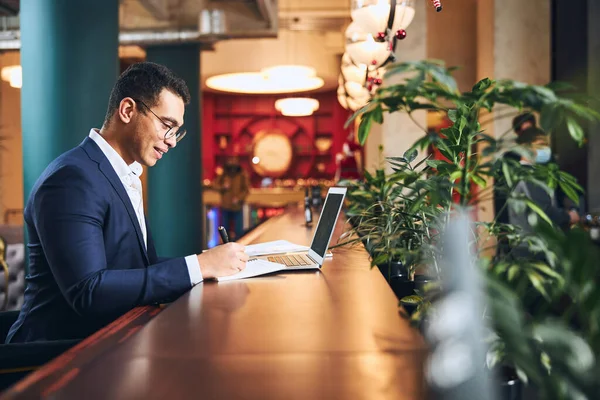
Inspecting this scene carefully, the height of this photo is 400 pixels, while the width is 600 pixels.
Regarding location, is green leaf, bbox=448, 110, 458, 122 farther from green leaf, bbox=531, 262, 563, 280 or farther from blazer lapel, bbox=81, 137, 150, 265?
blazer lapel, bbox=81, 137, 150, 265

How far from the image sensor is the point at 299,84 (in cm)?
1165

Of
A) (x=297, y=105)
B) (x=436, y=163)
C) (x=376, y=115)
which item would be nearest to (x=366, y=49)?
(x=436, y=163)

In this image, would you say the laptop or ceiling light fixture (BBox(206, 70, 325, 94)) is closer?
the laptop

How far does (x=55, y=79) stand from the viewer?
3.31 metres

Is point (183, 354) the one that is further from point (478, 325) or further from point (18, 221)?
point (18, 221)

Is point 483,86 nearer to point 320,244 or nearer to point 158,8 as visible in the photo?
point 320,244

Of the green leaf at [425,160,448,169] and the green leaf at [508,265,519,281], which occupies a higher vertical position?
the green leaf at [425,160,448,169]

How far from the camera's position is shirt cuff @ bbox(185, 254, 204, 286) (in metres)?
1.76

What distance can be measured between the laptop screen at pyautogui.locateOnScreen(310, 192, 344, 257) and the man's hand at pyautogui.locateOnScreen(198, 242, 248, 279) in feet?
1.18

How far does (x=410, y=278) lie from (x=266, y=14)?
6.56 m

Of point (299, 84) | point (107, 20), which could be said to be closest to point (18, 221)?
point (299, 84)

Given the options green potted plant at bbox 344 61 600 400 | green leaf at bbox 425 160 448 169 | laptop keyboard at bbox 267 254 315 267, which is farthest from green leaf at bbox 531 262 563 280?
laptop keyboard at bbox 267 254 315 267

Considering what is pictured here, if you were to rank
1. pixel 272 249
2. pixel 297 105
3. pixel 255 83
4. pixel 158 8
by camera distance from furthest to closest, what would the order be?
pixel 255 83 → pixel 297 105 → pixel 158 8 → pixel 272 249

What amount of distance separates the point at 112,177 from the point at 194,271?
435mm
